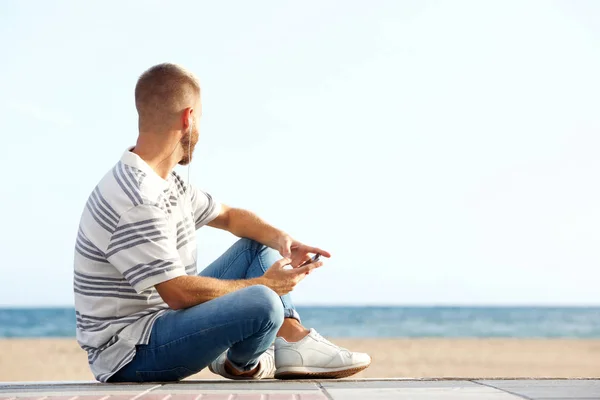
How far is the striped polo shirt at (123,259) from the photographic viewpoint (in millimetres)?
3039

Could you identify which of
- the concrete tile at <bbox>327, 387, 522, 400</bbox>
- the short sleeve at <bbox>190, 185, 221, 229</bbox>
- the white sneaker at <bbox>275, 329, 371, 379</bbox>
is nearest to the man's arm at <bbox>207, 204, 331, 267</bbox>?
the short sleeve at <bbox>190, 185, 221, 229</bbox>

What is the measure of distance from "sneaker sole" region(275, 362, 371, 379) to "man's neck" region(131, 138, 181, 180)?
105 cm

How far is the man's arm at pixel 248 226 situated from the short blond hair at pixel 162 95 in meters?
0.72

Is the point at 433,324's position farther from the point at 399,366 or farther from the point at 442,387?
the point at 442,387

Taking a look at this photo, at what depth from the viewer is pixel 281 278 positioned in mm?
3311

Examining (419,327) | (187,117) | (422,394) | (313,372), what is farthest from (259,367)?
(419,327)

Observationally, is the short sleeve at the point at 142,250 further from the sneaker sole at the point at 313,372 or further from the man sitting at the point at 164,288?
the sneaker sole at the point at 313,372

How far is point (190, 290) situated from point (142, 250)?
0.26 m

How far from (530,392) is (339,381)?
34.1 inches

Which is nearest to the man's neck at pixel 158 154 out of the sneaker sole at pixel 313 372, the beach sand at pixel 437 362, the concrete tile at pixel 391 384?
the sneaker sole at pixel 313 372

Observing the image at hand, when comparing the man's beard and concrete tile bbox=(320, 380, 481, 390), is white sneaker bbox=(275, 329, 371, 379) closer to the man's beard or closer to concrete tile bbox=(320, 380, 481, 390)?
concrete tile bbox=(320, 380, 481, 390)

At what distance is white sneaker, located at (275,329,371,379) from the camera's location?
346cm

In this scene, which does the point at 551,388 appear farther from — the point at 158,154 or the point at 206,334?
the point at 158,154

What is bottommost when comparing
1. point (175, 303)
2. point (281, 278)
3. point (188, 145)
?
point (175, 303)
